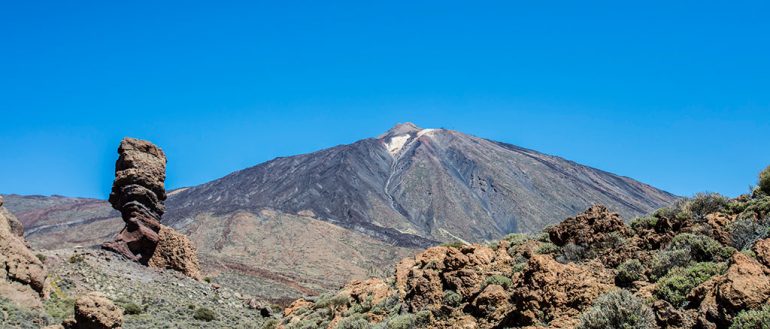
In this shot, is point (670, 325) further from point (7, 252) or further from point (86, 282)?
point (86, 282)

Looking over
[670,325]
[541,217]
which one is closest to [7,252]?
[670,325]

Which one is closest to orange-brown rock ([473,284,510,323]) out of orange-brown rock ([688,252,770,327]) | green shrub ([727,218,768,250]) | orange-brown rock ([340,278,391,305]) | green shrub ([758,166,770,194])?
orange-brown rock ([688,252,770,327])

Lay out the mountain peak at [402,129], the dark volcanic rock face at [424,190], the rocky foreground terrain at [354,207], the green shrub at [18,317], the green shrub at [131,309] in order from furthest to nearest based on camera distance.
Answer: the mountain peak at [402,129] < the dark volcanic rock face at [424,190] < the rocky foreground terrain at [354,207] < the green shrub at [131,309] < the green shrub at [18,317]

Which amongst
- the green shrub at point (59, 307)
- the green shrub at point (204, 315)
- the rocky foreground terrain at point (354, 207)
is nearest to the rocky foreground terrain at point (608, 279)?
the green shrub at point (59, 307)

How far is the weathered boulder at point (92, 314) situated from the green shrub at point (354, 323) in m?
4.52

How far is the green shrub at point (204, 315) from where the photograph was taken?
22.7 metres

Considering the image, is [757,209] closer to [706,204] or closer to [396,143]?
[706,204]

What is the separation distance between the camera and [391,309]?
12.0 metres

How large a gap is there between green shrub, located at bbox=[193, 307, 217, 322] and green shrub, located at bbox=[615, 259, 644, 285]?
17178 mm

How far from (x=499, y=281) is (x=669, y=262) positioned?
2726 mm

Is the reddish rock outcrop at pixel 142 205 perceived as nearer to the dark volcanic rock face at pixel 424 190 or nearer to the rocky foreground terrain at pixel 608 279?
the rocky foreground terrain at pixel 608 279

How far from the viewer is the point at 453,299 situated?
10.5 m

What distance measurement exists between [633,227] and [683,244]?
1884mm

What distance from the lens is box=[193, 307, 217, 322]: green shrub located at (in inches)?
892
